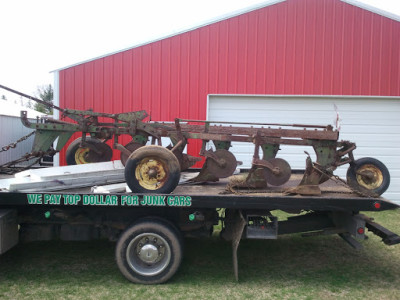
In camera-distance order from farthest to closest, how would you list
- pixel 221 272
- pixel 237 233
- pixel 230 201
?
pixel 221 272 < pixel 237 233 < pixel 230 201

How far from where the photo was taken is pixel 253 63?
8.72 m

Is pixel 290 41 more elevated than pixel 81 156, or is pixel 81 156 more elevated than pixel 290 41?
pixel 290 41

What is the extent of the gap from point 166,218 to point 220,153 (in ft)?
3.59

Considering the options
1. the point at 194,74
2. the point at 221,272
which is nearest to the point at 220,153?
the point at 221,272

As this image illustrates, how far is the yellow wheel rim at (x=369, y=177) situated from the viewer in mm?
→ 4758

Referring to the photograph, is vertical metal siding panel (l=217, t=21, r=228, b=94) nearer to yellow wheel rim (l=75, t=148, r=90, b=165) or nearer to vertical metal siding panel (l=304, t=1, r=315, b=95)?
vertical metal siding panel (l=304, t=1, r=315, b=95)

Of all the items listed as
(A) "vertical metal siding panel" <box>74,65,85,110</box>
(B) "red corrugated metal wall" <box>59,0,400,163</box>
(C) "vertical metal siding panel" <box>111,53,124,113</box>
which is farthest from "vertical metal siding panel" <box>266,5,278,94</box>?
(A) "vertical metal siding panel" <box>74,65,85,110</box>

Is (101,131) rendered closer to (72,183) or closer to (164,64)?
(72,183)

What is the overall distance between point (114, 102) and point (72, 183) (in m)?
A: 4.63

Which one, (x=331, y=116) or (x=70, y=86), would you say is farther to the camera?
(x=331, y=116)

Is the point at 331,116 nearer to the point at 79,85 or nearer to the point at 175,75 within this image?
the point at 175,75

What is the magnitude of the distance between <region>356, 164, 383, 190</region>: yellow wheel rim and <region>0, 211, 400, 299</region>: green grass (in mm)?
1120

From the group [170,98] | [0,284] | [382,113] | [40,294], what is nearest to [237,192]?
[40,294]

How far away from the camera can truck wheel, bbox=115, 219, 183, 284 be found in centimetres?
416
